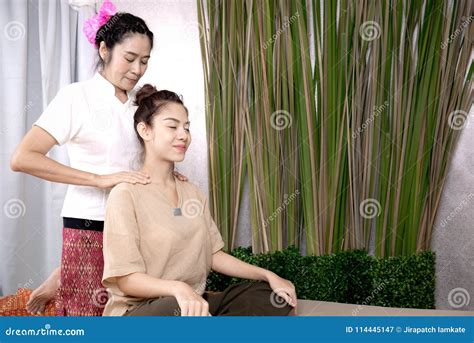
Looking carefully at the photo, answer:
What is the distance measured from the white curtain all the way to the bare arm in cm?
140

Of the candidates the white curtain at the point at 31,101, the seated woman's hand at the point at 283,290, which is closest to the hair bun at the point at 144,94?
the seated woman's hand at the point at 283,290

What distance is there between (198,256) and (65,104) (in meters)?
0.56

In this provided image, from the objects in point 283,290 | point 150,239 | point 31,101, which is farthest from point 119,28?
point 31,101

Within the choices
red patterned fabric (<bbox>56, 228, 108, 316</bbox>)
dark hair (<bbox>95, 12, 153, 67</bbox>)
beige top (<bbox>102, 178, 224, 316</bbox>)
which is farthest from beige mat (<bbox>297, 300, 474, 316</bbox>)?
dark hair (<bbox>95, 12, 153, 67</bbox>)

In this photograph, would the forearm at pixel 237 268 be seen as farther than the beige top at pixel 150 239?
Yes

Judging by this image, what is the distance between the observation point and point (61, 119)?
5.66 feet

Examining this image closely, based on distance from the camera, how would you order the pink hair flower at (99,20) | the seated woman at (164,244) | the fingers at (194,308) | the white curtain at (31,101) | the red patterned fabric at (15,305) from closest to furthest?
1. the fingers at (194,308)
2. the seated woman at (164,244)
3. the pink hair flower at (99,20)
4. the red patterned fabric at (15,305)
5. the white curtain at (31,101)

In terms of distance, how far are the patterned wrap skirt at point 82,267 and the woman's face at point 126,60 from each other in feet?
1.36

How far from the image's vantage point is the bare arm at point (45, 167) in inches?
65.3

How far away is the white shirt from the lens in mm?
1733

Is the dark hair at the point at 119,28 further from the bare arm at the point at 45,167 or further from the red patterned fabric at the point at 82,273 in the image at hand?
the red patterned fabric at the point at 82,273

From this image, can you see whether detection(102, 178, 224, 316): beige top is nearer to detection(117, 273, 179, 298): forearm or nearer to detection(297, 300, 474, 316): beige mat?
detection(117, 273, 179, 298): forearm

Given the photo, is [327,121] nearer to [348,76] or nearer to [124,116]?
[348,76]

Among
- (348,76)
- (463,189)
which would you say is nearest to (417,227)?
(463,189)
